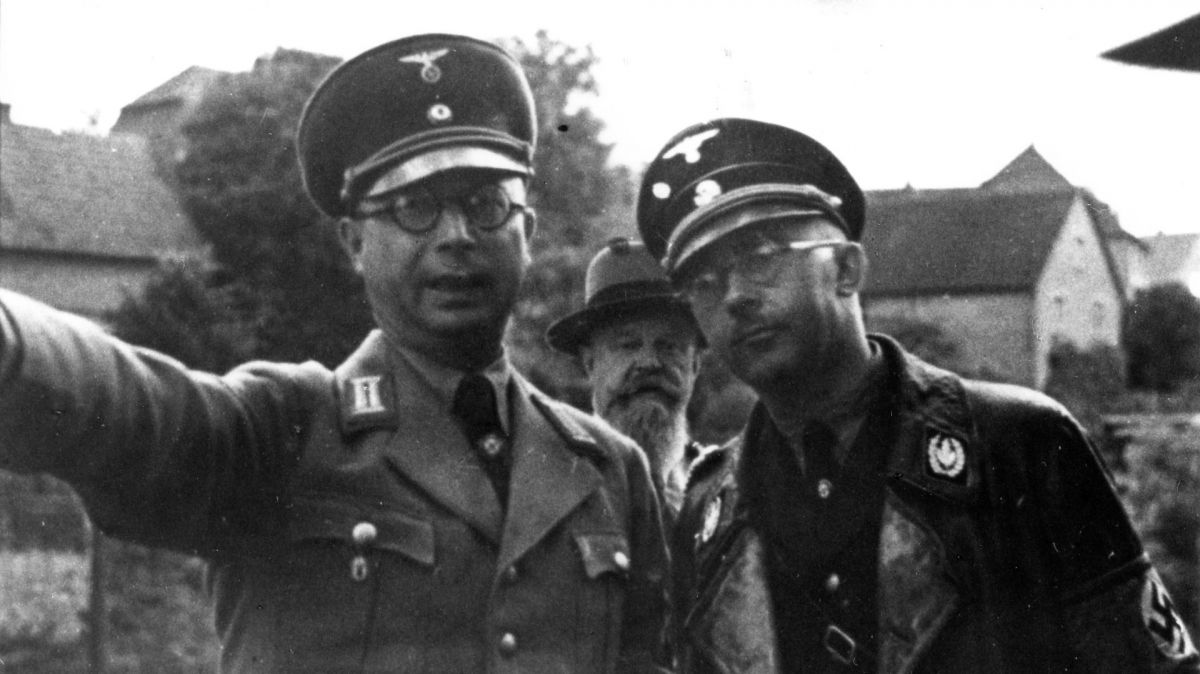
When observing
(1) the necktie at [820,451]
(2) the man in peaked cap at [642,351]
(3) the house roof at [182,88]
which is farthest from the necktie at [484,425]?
(3) the house roof at [182,88]

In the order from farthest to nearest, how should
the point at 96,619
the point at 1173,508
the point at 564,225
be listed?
1. the point at 564,225
2. the point at 96,619
3. the point at 1173,508

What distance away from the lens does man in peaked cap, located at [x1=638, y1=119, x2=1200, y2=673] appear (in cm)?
351

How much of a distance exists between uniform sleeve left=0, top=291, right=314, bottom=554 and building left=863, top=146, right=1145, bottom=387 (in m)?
10.5

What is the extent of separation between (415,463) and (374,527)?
18 centimetres

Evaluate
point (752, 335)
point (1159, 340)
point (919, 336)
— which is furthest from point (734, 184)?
point (1159, 340)

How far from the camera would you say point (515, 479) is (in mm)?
3631

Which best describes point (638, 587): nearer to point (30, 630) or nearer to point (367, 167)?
point (367, 167)

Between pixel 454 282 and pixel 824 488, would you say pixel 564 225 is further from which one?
pixel 454 282

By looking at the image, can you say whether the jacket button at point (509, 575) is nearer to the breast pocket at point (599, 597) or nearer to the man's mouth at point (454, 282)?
the breast pocket at point (599, 597)

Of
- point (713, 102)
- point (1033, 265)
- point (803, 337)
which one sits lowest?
point (1033, 265)

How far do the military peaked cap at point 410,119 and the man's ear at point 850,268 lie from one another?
765 mm

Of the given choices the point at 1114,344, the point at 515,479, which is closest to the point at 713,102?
the point at 515,479

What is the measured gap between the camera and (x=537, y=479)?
3.65m

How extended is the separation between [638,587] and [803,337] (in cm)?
69
